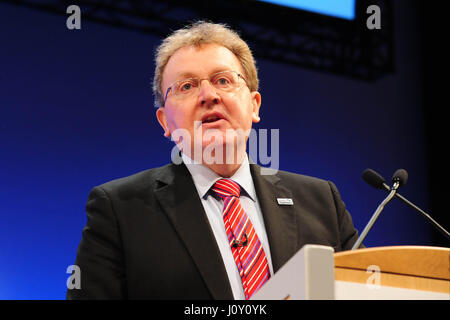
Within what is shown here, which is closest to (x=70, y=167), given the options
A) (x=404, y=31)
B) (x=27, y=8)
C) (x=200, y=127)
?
(x=27, y=8)

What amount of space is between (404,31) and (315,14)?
5.41ft

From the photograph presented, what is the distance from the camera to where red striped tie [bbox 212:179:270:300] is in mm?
1604

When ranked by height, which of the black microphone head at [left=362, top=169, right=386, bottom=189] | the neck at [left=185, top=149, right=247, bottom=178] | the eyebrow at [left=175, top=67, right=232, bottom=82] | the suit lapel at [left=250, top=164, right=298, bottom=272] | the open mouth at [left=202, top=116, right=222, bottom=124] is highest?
the eyebrow at [left=175, top=67, right=232, bottom=82]

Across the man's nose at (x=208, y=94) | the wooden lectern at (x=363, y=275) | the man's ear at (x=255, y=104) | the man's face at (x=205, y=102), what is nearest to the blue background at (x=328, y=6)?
the man's ear at (x=255, y=104)

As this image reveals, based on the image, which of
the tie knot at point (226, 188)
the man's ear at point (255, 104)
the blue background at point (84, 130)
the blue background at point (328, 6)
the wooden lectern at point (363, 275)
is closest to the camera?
the wooden lectern at point (363, 275)

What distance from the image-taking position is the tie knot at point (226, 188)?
1.82 m

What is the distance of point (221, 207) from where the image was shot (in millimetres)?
1806

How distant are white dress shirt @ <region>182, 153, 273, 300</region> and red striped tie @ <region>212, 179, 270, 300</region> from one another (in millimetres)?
22

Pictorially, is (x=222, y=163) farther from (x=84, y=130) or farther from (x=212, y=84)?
(x=84, y=130)

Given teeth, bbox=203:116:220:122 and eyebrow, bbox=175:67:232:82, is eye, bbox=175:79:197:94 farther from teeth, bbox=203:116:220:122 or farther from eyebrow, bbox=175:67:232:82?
teeth, bbox=203:116:220:122

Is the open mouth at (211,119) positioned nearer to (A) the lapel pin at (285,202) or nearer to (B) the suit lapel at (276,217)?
(B) the suit lapel at (276,217)

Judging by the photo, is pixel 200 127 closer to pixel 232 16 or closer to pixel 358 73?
pixel 232 16

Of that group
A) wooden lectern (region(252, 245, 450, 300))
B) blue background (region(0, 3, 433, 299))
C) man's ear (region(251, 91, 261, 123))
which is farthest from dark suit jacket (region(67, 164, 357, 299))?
blue background (region(0, 3, 433, 299))

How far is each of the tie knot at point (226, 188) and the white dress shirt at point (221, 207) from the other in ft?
0.06
